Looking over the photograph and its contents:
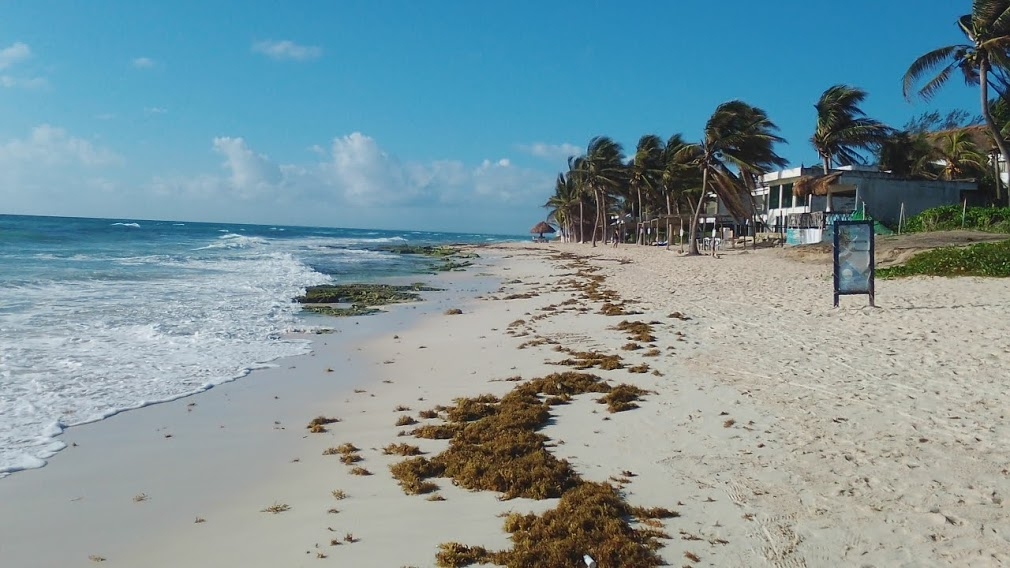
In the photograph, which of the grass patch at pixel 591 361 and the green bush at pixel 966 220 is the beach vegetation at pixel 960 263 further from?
the grass patch at pixel 591 361

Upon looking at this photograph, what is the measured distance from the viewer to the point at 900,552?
152 inches

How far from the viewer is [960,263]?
16344mm

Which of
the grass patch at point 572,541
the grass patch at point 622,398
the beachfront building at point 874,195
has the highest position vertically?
the beachfront building at point 874,195

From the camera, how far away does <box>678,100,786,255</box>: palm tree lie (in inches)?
1257

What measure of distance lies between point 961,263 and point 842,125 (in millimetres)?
24802

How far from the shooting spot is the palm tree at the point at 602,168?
187 feet

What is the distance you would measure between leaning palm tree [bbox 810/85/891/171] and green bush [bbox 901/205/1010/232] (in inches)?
392

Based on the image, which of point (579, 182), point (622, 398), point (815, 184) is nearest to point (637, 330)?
point (622, 398)

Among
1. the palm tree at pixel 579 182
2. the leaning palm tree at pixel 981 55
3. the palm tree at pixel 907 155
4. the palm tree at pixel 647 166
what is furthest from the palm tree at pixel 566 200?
the leaning palm tree at pixel 981 55

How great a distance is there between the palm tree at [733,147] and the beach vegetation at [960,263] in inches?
576

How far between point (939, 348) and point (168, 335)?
11930 millimetres

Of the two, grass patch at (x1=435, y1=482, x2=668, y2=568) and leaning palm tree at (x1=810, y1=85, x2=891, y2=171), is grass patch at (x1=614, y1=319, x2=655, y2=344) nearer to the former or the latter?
grass patch at (x1=435, y1=482, x2=668, y2=568)

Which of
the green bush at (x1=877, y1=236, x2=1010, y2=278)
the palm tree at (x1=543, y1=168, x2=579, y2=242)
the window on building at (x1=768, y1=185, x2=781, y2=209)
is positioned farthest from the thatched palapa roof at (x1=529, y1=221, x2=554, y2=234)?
the green bush at (x1=877, y1=236, x2=1010, y2=278)

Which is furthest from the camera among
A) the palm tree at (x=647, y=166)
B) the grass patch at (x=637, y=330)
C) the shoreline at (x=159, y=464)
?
the palm tree at (x=647, y=166)
